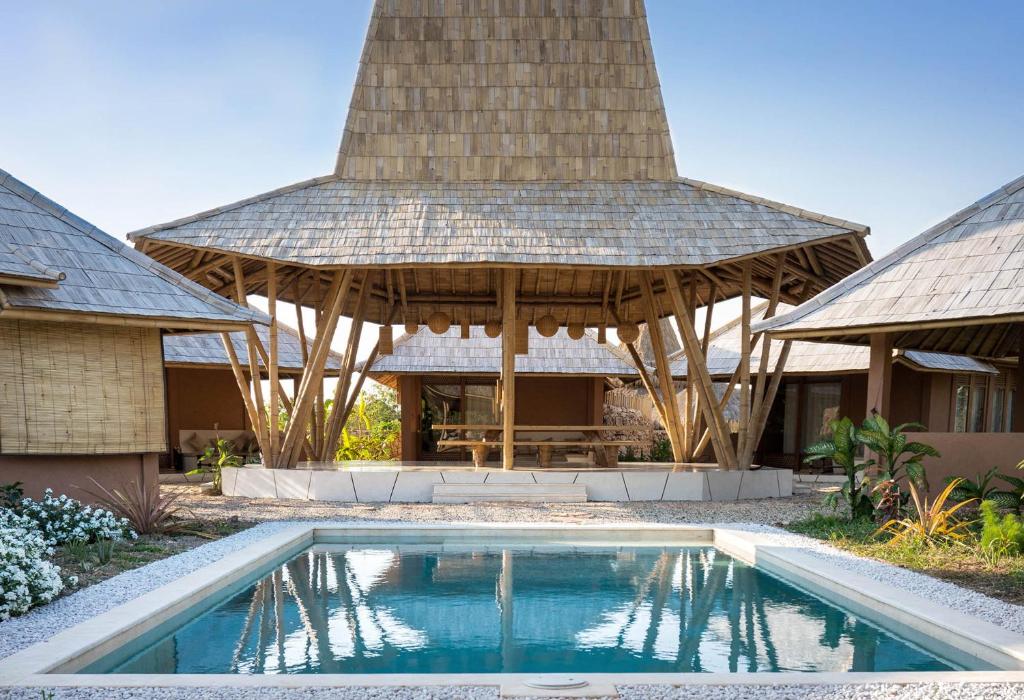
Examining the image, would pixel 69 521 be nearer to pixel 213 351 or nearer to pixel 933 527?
pixel 933 527

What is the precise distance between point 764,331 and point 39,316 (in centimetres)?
811

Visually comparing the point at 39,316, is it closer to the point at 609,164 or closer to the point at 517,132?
the point at 517,132

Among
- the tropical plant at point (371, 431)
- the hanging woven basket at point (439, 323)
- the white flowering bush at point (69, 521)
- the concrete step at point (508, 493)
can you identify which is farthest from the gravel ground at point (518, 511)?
the tropical plant at point (371, 431)

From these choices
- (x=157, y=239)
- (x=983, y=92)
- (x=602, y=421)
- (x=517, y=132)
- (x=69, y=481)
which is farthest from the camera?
(x=602, y=421)

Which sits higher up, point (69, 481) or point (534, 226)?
point (534, 226)

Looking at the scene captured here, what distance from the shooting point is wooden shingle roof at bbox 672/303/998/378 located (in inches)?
666

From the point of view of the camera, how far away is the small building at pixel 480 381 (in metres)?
20.0

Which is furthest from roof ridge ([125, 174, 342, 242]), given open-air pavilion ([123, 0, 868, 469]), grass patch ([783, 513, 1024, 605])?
grass patch ([783, 513, 1024, 605])

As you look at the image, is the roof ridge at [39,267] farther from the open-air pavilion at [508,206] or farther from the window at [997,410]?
the window at [997,410]

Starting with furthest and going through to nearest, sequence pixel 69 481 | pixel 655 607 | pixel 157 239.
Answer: pixel 157 239
pixel 69 481
pixel 655 607

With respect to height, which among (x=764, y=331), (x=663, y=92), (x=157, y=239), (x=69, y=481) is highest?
(x=663, y=92)

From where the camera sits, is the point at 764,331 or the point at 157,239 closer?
the point at 764,331

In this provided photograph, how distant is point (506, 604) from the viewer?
276 inches

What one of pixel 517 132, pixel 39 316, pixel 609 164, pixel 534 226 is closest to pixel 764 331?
pixel 534 226
